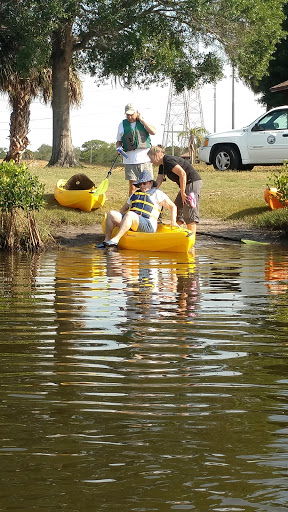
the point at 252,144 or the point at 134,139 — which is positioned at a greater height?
the point at 252,144

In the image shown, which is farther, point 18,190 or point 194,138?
point 194,138

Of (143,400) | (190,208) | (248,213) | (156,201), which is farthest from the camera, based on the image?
(248,213)

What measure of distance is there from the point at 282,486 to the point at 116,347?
261 cm

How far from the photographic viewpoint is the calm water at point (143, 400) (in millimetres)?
3248

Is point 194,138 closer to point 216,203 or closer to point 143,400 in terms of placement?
point 216,203

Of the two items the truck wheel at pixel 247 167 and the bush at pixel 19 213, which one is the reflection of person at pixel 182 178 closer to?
the bush at pixel 19 213

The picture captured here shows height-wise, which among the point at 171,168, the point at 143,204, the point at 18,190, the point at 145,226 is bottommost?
the point at 145,226

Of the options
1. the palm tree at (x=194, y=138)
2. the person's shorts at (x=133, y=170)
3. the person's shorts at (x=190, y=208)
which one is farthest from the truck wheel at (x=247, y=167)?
the person's shorts at (x=190, y=208)

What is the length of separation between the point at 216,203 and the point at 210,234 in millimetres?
2729

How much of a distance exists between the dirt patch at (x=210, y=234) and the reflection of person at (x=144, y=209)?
1.53 m

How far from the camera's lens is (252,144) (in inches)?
943

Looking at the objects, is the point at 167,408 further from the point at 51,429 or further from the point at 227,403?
the point at 51,429

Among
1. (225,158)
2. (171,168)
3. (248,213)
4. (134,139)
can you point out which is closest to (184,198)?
(171,168)

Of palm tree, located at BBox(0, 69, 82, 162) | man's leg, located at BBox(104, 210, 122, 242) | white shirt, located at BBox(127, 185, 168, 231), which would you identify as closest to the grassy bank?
man's leg, located at BBox(104, 210, 122, 242)
